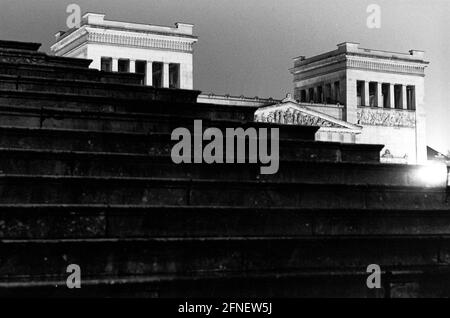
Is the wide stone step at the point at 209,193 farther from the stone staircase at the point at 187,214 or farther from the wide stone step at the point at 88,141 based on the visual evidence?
the wide stone step at the point at 88,141

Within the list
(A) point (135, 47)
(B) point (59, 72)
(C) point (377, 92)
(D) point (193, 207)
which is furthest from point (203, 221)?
(C) point (377, 92)

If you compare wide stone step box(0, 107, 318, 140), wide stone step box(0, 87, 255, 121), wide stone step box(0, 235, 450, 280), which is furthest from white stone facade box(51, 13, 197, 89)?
wide stone step box(0, 235, 450, 280)

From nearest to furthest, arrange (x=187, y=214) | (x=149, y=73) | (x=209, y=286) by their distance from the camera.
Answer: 1. (x=209, y=286)
2. (x=187, y=214)
3. (x=149, y=73)

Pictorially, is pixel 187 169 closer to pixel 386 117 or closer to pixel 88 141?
pixel 88 141

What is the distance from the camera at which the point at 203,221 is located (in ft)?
24.1

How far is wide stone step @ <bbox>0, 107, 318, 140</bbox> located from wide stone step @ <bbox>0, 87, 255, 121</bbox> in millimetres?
48

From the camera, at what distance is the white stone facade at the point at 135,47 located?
49.1 m

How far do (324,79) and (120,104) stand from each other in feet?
175

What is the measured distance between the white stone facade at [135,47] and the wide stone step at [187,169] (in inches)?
1619

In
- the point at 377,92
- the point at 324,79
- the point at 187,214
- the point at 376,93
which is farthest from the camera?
the point at 324,79

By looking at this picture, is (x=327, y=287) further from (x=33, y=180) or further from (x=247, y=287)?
(x=33, y=180)

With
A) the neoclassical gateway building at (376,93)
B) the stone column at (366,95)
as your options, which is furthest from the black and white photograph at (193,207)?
the stone column at (366,95)

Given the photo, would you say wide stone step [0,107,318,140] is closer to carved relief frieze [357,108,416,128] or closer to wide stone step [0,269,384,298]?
wide stone step [0,269,384,298]

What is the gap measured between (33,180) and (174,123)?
2757 millimetres
